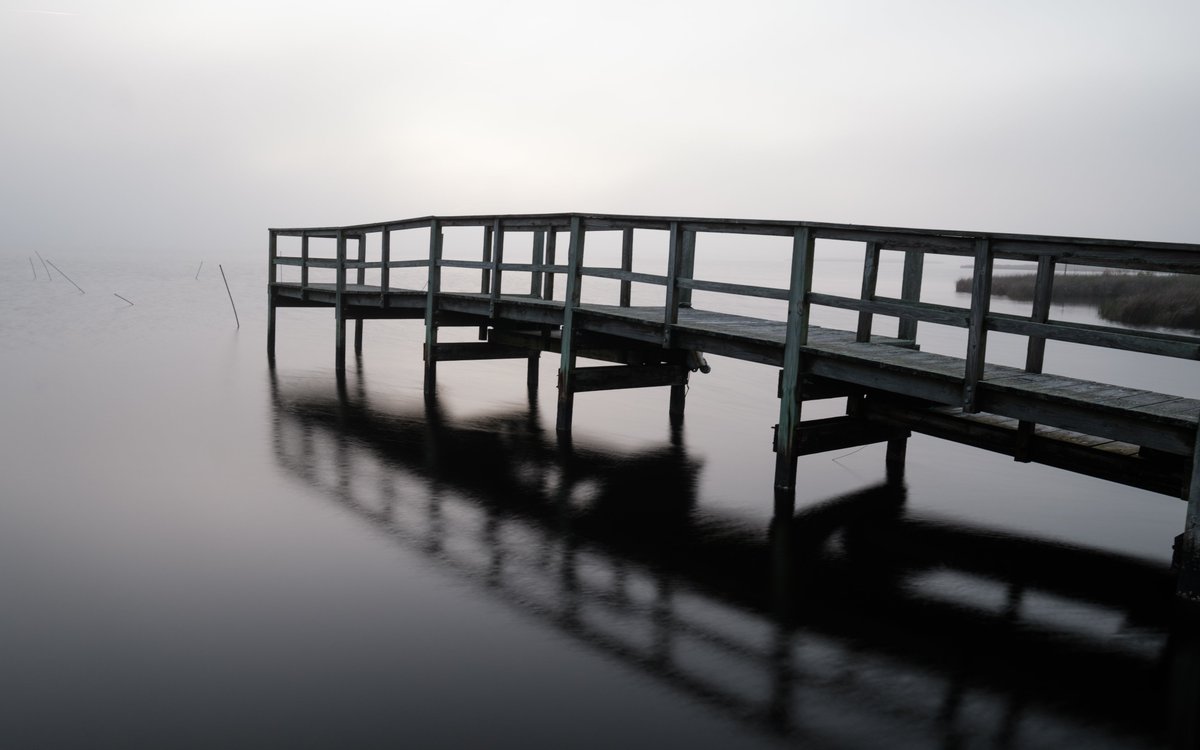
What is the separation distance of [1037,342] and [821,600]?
2.77m

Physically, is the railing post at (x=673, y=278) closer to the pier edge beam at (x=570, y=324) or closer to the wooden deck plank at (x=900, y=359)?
the wooden deck plank at (x=900, y=359)

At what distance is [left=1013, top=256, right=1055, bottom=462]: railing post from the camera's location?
686cm

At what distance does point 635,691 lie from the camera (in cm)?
468

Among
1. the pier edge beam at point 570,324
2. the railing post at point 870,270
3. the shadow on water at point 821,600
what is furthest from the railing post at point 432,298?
the railing post at point 870,270

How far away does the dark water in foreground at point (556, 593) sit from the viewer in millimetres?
4414

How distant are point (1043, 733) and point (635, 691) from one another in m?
1.89

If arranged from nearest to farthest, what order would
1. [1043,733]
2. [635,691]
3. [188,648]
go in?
1. [1043,733]
2. [635,691]
3. [188,648]

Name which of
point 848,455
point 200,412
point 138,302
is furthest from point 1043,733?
point 138,302

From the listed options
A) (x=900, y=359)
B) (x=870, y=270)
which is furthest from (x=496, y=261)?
(x=900, y=359)

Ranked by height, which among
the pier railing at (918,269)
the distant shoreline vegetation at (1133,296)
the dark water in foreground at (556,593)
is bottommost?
the dark water in foreground at (556,593)

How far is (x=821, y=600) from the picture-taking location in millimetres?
6070

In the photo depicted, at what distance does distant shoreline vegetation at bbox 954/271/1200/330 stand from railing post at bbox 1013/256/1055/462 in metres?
21.5

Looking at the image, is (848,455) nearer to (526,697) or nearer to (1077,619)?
(1077,619)

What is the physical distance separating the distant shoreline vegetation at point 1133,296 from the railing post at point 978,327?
73.3ft
